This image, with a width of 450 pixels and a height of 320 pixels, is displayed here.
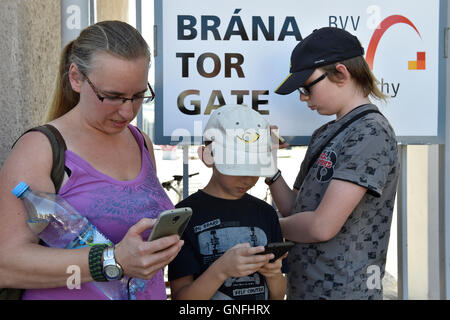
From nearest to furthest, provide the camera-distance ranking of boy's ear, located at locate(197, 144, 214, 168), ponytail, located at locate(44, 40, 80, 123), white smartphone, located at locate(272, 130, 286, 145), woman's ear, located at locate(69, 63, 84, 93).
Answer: woman's ear, located at locate(69, 63, 84, 93), ponytail, located at locate(44, 40, 80, 123), boy's ear, located at locate(197, 144, 214, 168), white smartphone, located at locate(272, 130, 286, 145)

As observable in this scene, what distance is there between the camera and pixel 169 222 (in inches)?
51.1

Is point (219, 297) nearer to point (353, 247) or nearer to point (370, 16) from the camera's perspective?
point (353, 247)

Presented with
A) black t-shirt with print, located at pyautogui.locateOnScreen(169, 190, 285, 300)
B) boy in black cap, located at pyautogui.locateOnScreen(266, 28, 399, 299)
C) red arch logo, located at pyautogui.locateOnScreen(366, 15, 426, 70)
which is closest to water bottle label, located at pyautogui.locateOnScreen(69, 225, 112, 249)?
black t-shirt with print, located at pyautogui.locateOnScreen(169, 190, 285, 300)

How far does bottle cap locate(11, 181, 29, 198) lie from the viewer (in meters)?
1.25

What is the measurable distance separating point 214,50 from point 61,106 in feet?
3.75

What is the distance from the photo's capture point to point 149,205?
59.4 inches

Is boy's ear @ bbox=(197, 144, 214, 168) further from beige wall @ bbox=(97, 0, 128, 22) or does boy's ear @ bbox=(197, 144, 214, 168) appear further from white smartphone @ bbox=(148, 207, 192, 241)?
beige wall @ bbox=(97, 0, 128, 22)

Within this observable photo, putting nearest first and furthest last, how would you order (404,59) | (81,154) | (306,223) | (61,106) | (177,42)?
(81,154), (61,106), (306,223), (177,42), (404,59)

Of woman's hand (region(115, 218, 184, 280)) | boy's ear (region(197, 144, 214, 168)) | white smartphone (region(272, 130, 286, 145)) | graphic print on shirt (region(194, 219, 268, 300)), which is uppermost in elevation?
white smartphone (region(272, 130, 286, 145))

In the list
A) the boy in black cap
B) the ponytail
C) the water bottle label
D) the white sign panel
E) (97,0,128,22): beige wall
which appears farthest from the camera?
(97,0,128,22): beige wall

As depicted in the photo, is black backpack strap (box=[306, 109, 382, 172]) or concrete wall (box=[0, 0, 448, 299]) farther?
concrete wall (box=[0, 0, 448, 299])

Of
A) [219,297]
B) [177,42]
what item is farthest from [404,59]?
[219,297]

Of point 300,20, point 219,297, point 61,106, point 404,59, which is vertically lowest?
point 219,297

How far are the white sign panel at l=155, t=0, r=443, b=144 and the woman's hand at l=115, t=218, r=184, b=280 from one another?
4.55ft
